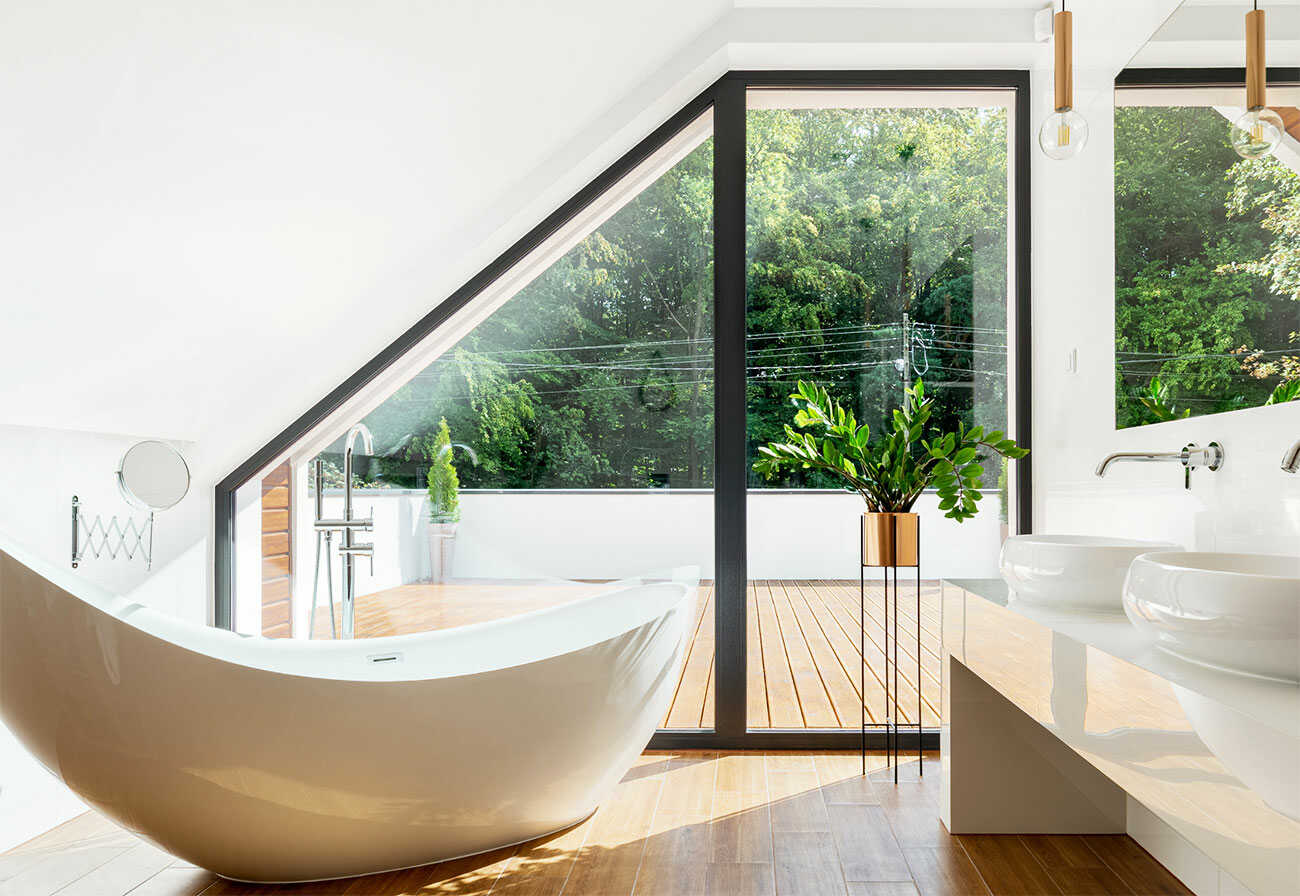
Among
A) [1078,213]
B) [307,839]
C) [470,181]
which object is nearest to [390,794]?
[307,839]

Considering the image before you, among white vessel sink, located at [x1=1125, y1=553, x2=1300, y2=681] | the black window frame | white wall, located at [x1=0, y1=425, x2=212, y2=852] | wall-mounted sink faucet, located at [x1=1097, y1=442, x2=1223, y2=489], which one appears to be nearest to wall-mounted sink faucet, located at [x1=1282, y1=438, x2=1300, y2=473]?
white vessel sink, located at [x1=1125, y1=553, x2=1300, y2=681]

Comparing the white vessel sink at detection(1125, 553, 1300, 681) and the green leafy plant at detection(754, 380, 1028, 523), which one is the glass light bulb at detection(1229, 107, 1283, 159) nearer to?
the white vessel sink at detection(1125, 553, 1300, 681)

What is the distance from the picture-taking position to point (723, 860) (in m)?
2.25

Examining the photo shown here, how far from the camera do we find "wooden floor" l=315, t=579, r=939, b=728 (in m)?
3.12

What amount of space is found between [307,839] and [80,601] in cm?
74

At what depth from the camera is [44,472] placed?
2461 millimetres

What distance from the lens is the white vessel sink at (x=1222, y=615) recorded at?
1108 millimetres

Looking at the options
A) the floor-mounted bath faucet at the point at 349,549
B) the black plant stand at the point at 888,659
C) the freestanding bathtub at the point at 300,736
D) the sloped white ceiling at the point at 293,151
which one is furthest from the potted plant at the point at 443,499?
the black plant stand at the point at 888,659

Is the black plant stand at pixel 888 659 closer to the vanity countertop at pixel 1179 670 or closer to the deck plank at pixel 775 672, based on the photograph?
the deck plank at pixel 775 672

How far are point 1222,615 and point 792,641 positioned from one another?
2107mm

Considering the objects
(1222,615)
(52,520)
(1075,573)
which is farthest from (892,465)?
(52,520)

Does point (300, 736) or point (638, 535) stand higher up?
point (638, 535)

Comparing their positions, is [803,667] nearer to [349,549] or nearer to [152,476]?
[349,549]

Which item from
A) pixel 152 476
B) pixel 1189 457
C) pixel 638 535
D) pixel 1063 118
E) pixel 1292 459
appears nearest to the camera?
pixel 1292 459
